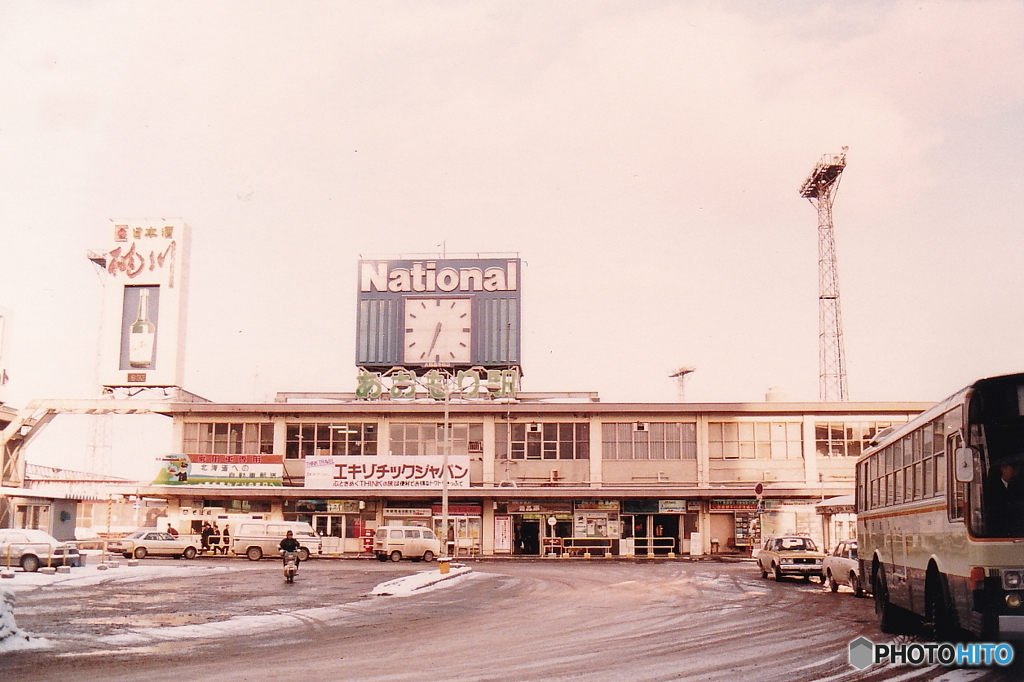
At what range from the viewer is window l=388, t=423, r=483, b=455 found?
186ft

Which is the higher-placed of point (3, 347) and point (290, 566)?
point (3, 347)

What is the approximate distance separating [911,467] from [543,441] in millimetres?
41965

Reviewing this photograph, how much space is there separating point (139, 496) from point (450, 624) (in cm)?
4261

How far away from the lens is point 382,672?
40.2ft

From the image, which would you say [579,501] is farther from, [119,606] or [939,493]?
[939,493]

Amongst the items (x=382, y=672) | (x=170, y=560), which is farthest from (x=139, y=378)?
(x=382, y=672)

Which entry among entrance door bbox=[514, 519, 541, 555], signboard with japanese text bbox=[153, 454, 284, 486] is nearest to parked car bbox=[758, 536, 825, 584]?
entrance door bbox=[514, 519, 541, 555]

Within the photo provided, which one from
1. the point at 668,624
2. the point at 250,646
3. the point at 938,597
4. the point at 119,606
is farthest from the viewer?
the point at 119,606

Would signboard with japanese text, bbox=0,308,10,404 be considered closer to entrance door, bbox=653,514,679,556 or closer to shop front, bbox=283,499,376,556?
shop front, bbox=283,499,376,556

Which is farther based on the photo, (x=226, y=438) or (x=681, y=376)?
(x=681, y=376)

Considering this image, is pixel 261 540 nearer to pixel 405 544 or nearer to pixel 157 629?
pixel 405 544

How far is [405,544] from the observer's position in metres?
46.4

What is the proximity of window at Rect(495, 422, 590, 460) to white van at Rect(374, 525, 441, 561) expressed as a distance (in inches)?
418

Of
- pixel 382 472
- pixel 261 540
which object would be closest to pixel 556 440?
pixel 382 472
